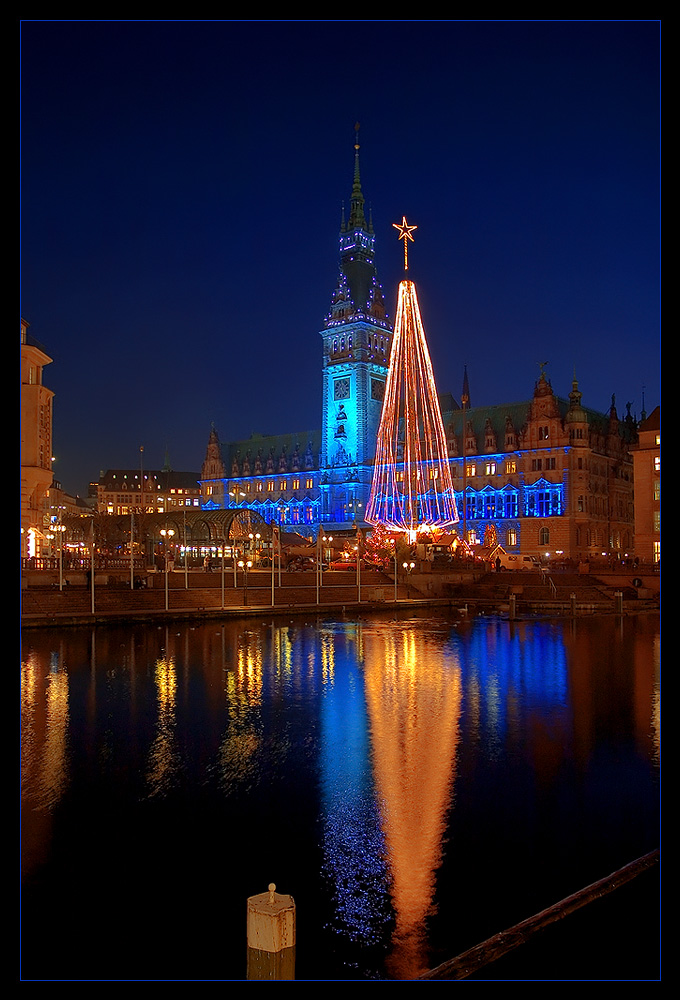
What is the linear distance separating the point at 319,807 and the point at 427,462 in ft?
336

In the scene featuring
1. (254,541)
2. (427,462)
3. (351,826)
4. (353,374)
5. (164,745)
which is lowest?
(164,745)

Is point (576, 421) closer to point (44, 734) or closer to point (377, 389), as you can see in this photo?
point (377, 389)

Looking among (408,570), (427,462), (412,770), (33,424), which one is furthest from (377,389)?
(412,770)

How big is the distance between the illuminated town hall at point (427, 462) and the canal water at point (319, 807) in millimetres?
52872

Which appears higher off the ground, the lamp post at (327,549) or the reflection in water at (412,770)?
the lamp post at (327,549)

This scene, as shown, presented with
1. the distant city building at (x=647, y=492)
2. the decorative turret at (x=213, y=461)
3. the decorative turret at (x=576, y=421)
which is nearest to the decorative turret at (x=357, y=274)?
the decorative turret at (x=213, y=461)

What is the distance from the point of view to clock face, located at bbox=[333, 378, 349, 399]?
145 m

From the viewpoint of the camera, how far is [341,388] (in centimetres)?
14575

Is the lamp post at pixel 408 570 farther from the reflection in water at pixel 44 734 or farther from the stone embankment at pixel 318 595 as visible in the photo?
the reflection in water at pixel 44 734

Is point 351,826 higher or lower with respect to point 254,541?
lower

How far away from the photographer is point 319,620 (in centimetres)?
5272

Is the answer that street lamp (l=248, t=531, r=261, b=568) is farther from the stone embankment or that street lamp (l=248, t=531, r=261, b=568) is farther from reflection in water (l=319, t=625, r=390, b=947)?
reflection in water (l=319, t=625, r=390, b=947)

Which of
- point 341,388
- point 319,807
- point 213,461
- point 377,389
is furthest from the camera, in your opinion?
point 213,461

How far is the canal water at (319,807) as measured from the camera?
9.67 meters
